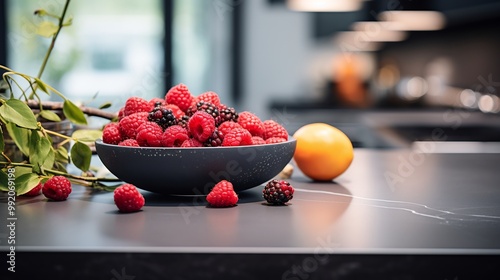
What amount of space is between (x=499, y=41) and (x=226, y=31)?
220 centimetres

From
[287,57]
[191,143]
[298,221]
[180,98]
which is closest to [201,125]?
[191,143]

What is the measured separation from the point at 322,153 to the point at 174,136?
39 cm

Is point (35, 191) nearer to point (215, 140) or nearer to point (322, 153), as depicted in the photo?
point (215, 140)

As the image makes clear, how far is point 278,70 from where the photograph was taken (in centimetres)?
591

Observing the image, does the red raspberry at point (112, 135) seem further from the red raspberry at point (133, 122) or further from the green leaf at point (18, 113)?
the green leaf at point (18, 113)

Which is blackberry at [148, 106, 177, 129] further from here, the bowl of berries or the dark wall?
the dark wall

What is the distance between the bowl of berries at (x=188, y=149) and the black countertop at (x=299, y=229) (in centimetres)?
4

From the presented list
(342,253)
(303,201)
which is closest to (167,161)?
(303,201)

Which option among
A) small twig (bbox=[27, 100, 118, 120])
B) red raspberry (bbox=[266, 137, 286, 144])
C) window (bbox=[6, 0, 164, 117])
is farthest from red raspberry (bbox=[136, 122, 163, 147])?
window (bbox=[6, 0, 164, 117])

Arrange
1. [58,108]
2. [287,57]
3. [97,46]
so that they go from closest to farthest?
[58,108]
[97,46]
[287,57]

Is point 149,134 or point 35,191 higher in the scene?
point 149,134

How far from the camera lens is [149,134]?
1.11 meters

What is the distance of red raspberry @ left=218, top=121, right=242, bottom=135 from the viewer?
116cm

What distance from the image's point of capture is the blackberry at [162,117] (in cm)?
113
